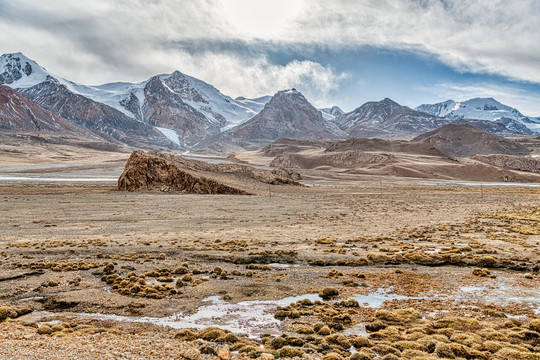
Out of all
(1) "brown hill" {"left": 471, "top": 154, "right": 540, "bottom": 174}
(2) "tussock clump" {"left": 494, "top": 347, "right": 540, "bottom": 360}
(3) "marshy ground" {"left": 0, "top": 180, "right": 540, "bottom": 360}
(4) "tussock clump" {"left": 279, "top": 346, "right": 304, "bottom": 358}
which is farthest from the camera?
(1) "brown hill" {"left": 471, "top": 154, "right": 540, "bottom": 174}

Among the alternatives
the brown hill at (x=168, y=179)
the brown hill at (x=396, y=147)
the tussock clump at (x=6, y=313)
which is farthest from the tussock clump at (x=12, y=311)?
the brown hill at (x=396, y=147)

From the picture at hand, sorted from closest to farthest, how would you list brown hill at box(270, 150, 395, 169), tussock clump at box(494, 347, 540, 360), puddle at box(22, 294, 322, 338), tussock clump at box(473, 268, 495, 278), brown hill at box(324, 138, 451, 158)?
tussock clump at box(494, 347, 540, 360)
puddle at box(22, 294, 322, 338)
tussock clump at box(473, 268, 495, 278)
brown hill at box(270, 150, 395, 169)
brown hill at box(324, 138, 451, 158)

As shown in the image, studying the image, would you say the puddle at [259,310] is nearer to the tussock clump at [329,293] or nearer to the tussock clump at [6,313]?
the tussock clump at [329,293]

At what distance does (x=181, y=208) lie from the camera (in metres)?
36.6

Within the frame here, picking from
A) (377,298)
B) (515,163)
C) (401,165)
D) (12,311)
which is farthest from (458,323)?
(515,163)

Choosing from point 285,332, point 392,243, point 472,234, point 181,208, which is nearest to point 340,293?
point 285,332

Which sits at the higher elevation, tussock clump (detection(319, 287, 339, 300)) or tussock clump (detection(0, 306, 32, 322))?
tussock clump (detection(319, 287, 339, 300))

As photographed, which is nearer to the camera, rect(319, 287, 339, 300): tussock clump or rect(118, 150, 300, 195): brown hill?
rect(319, 287, 339, 300): tussock clump

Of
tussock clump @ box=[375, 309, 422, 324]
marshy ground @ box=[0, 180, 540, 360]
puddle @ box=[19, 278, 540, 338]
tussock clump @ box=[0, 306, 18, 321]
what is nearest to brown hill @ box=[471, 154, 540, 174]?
marshy ground @ box=[0, 180, 540, 360]

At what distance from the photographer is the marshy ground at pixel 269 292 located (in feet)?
27.5

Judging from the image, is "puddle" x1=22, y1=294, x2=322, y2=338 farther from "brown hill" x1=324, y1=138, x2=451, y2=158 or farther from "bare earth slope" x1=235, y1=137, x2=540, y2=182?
"brown hill" x1=324, y1=138, x2=451, y2=158

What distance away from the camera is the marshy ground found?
837 centimetres

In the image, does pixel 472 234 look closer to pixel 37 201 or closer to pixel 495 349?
pixel 495 349

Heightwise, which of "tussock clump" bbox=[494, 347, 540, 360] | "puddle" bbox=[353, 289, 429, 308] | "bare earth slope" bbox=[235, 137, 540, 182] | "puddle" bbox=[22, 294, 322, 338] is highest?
"bare earth slope" bbox=[235, 137, 540, 182]
